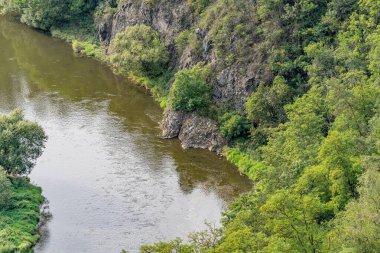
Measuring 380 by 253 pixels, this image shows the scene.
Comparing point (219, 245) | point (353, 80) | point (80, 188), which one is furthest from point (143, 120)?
point (219, 245)

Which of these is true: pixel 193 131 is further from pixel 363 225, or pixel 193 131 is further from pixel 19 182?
pixel 363 225

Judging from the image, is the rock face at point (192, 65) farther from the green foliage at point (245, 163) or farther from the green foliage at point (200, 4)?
the green foliage at point (245, 163)

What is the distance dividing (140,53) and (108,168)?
30880 millimetres

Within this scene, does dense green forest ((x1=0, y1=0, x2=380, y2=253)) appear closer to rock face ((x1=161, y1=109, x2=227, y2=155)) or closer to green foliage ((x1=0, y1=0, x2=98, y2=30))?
rock face ((x1=161, y1=109, x2=227, y2=155))

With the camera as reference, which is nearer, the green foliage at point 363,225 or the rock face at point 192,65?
the green foliage at point 363,225

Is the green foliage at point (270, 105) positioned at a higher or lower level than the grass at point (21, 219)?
higher

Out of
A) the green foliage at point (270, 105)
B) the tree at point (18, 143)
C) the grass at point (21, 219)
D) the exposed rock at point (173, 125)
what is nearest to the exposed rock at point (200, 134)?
the exposed rock at point (173, 125)

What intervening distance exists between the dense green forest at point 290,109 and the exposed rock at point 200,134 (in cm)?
168

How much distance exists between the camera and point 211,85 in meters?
104

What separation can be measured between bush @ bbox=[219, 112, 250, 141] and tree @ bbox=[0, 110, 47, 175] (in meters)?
27.3

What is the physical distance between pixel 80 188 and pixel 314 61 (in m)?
38.1

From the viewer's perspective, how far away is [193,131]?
331ft

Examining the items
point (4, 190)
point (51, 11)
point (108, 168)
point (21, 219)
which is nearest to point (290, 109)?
point (108, 168)

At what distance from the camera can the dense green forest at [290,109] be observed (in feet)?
191
